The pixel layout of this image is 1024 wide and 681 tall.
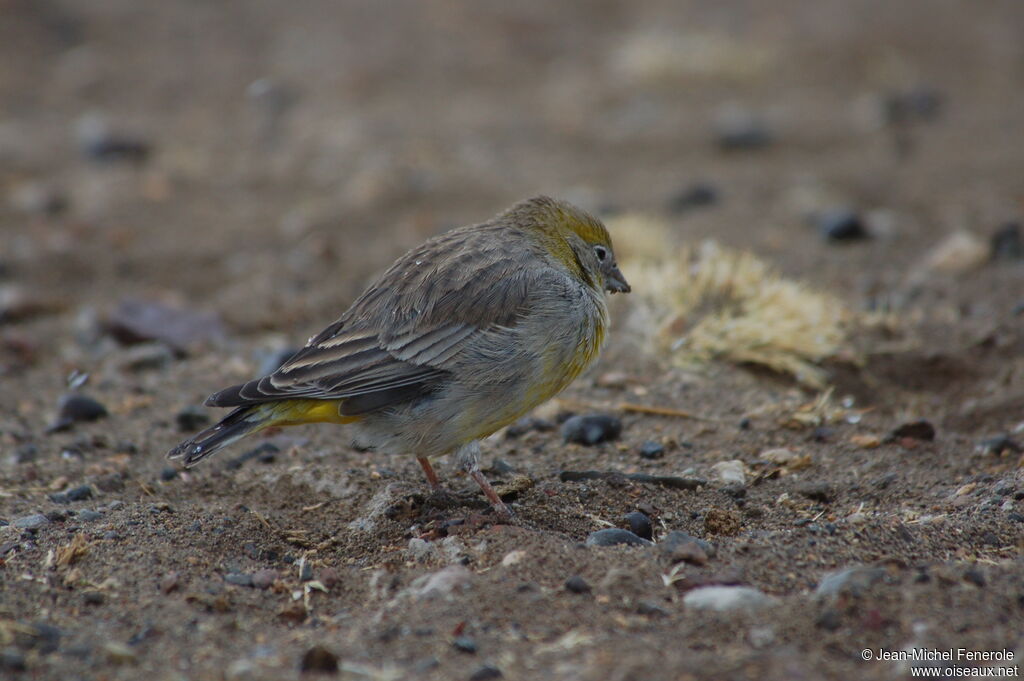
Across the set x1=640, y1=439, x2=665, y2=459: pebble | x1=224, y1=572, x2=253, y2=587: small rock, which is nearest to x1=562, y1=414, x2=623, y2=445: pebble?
x1=640, y1=439, x2=665, y2=459: pebble

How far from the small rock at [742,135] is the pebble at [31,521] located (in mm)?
8798

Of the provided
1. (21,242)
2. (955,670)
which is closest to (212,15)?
(21,242)

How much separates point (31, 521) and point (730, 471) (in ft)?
11.1

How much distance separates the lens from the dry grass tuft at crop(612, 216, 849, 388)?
7230 millimetres

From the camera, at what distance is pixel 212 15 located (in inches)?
680

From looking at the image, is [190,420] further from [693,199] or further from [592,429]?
[693,199]

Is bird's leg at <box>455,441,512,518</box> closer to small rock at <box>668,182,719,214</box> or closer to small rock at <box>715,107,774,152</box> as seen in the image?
small rock at <box>668,182,719,214</box>

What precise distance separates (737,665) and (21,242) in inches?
335

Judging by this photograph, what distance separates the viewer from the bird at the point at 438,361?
5438mm

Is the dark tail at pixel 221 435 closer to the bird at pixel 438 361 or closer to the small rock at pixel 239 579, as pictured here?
the bird at pixel 438 361

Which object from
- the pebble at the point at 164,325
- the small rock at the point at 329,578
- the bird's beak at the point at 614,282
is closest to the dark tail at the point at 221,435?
the small rock at the point at 329,578

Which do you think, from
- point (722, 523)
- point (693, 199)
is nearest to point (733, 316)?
point (722, 523)

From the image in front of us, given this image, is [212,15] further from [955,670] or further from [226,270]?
[955,670]

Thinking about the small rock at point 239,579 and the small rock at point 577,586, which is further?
the small rock at point 239,579
